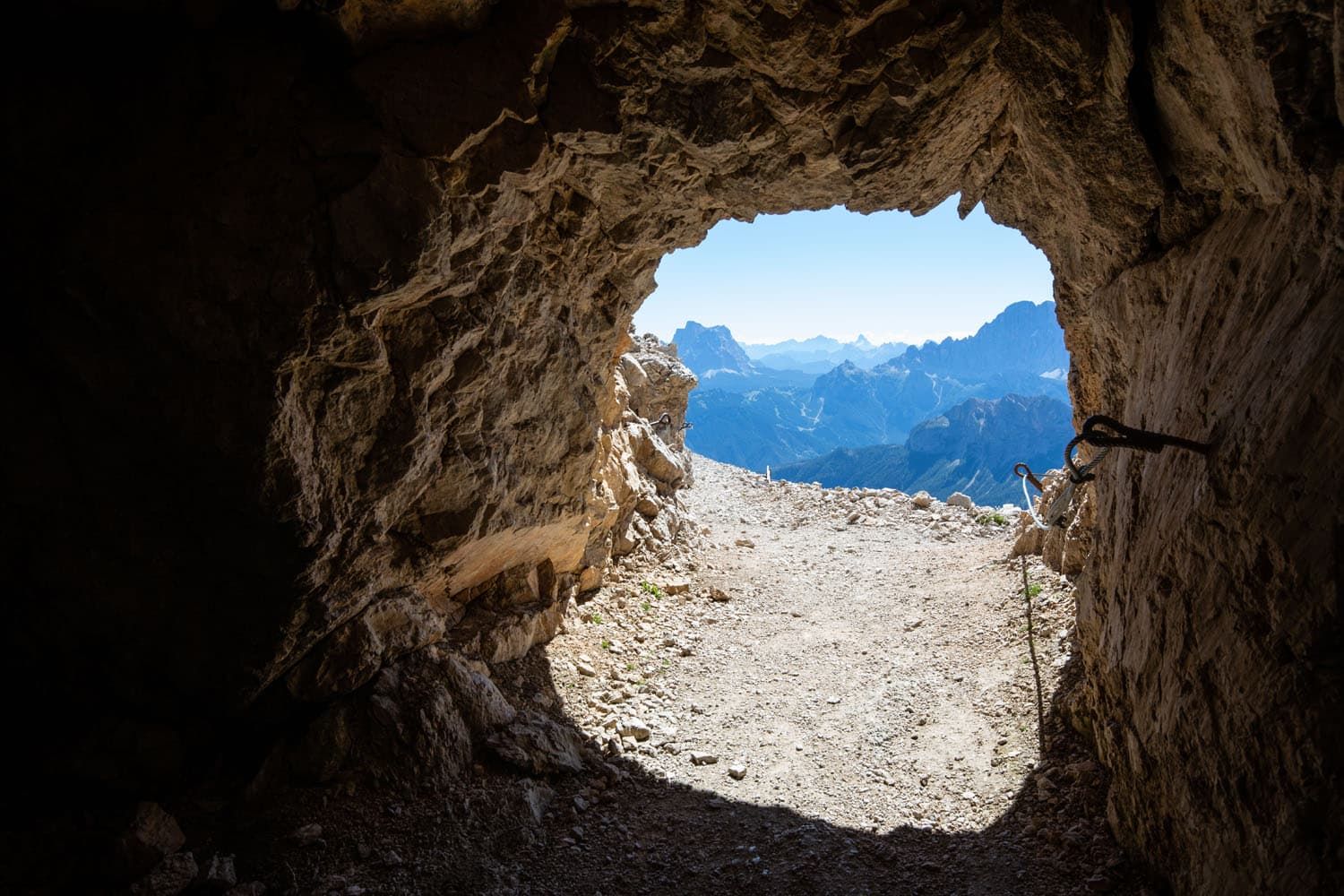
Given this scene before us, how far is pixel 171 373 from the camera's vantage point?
4.26m

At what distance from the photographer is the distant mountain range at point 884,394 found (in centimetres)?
10462

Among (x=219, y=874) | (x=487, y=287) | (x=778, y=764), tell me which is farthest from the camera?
(x=778, y=764)

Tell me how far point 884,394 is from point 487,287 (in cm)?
13015

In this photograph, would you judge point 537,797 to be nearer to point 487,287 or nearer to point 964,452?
point 487,287

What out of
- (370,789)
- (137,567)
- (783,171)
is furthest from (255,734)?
(783,171)

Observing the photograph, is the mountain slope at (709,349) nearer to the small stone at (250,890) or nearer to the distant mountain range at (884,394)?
the distant mountain range at (884,394)

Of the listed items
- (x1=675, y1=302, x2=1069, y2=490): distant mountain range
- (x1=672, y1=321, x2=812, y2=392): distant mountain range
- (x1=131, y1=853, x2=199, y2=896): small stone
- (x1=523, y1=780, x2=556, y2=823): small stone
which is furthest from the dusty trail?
(x1=672, y1=321, x2=812, y2=392): distant mountain range

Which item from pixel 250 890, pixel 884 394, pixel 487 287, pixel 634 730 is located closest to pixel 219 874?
pixel 250 890

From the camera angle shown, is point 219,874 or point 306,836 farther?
point 306,836

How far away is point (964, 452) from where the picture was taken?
73.8 meters

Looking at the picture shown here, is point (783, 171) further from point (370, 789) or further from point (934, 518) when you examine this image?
point (934, 518)

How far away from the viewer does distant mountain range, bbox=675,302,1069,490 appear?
10462 centimetres

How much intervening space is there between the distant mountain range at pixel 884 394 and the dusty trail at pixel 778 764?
8810cm

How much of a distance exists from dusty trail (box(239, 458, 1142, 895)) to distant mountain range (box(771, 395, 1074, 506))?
61416mm
